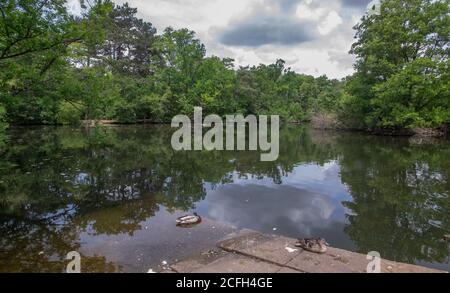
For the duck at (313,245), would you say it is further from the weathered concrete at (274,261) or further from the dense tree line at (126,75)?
the dense tree line at (126,75)

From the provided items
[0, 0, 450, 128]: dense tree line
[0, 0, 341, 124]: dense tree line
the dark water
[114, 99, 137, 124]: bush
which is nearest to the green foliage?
[0, 0, 450, 128]: dense tree line

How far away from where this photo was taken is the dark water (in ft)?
16.7

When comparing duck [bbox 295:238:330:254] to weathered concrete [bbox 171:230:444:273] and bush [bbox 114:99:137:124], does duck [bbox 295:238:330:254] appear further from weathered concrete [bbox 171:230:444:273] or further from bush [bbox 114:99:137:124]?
bush [bbox 114:99:137:124]

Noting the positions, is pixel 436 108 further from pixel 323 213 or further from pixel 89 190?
pixel 89 190

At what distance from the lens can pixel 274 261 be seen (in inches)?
164

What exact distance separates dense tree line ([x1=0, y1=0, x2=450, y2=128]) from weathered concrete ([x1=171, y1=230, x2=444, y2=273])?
587 centimetres

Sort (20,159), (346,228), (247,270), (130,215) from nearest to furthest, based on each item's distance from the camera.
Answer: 1. (247,270)
2. (346,228)
3. (130,215)
4. (20,159)

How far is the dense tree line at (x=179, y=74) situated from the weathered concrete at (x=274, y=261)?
5867mm

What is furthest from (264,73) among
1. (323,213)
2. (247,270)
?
(247,270)

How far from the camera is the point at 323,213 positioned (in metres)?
7.18

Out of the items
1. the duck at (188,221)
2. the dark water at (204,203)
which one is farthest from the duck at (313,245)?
the duck at (188,221)

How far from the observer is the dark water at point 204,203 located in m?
5.08

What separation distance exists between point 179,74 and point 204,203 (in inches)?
1332

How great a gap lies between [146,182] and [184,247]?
5195 mm
